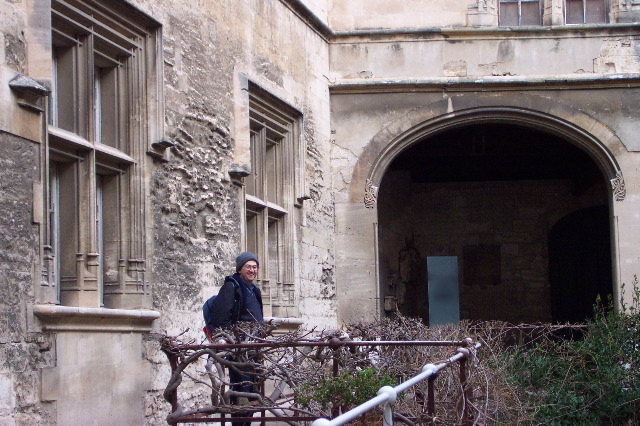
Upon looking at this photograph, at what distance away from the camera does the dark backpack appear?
583 centimetres

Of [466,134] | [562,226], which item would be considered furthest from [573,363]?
[562,226]

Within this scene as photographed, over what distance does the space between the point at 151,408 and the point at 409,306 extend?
8.69 metres

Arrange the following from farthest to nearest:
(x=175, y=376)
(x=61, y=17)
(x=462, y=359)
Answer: (x=61, y=17), (x=462, y=359), (x=175, y=376)

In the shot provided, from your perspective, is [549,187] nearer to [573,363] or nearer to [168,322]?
[573,363]

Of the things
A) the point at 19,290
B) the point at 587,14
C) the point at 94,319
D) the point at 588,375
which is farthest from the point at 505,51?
the point at 19,290

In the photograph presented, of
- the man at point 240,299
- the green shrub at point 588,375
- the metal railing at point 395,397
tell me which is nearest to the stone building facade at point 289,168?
the man at point 240,299

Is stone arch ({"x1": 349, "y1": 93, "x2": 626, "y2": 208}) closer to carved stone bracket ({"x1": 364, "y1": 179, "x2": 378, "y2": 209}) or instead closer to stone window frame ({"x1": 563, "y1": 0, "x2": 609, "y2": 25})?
carved stone bracket ({"x1": 364, "y1": 179, "x2": 378, "y2": 209})

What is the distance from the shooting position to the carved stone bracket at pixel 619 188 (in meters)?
11.0

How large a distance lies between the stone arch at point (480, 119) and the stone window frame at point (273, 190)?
1.32m

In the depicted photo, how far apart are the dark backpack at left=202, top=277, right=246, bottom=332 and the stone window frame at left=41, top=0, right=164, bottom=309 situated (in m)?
0.77

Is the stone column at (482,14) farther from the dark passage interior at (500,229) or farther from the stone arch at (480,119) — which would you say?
the dark passage interior at (500,229)

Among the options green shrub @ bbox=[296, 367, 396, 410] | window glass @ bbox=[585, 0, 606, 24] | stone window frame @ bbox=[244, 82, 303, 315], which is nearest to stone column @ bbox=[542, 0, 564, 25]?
window glass @ bbox=[585, 0, 606, 24]

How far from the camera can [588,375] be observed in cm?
721

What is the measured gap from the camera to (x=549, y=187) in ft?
51.5
